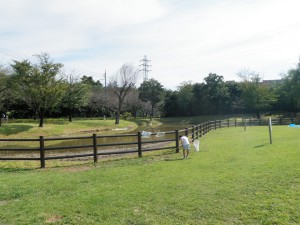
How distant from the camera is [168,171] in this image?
816 cm

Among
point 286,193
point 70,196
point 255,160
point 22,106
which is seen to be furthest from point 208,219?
point 22,106

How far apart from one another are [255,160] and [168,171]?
3.00m

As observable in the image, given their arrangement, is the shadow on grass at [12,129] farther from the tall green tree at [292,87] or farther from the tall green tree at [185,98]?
the tall green tree at [292,87]

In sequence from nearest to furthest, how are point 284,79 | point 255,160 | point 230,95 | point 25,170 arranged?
point 255,160 < point 25,170 < point 284,79 < point 230,95

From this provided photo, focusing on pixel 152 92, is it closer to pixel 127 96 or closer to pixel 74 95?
pixel 127 96

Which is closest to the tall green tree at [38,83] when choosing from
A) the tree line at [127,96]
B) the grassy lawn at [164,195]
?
the tree line at [127,96]

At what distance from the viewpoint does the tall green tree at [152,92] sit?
6003 cm

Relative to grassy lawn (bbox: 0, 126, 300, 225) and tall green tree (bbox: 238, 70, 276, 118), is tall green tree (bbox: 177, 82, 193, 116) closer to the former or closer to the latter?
tall green tree (bbox: 238, 70, 276, 118)

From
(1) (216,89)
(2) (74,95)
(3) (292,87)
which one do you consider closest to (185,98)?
(1) (216,89)

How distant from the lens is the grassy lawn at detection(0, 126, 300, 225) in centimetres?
464

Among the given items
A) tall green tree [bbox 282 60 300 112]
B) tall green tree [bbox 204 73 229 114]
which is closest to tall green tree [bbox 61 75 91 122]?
tall green tree [bbox 204 73 229 114]

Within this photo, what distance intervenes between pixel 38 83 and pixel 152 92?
3129 centimetres

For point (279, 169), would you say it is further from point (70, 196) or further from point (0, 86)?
point (0, 86)

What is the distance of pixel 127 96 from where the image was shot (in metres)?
58.0
